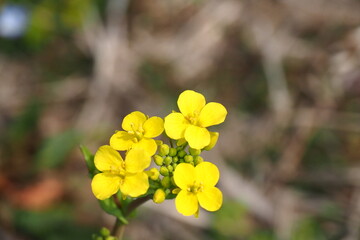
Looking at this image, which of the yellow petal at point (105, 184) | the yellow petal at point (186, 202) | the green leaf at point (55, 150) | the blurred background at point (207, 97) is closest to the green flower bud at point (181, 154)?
the yellow petal at point (186, 202)

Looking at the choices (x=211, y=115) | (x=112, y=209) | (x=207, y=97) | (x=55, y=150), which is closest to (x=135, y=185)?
(x=112, y=209)

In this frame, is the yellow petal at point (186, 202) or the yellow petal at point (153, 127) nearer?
the yellow petal at point (186, 202)

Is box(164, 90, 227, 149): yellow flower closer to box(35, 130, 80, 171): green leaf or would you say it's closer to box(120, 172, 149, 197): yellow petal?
box(120, 172, 149, 197): yellow petal

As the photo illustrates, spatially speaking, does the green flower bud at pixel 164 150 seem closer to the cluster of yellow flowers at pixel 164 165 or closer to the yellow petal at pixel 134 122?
the cluster of yellow flowers at pixel 164 165

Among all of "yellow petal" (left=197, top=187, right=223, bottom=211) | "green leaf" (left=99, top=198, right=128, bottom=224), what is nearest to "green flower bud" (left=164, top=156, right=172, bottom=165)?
"yellow petal" (left=197, top=187, right=223, bottom=211)

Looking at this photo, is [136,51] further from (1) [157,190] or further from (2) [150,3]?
(1) [157,190]

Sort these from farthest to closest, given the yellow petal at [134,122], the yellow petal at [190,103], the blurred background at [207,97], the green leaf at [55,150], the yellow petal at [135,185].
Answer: the green leaf at [55,150], the blurred background at [207,97], the yellow petal at [190,103], the yellow petal at [134,122], the yellow petal at [135,185]

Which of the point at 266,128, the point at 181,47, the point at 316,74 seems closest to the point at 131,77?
the point at 181,47
